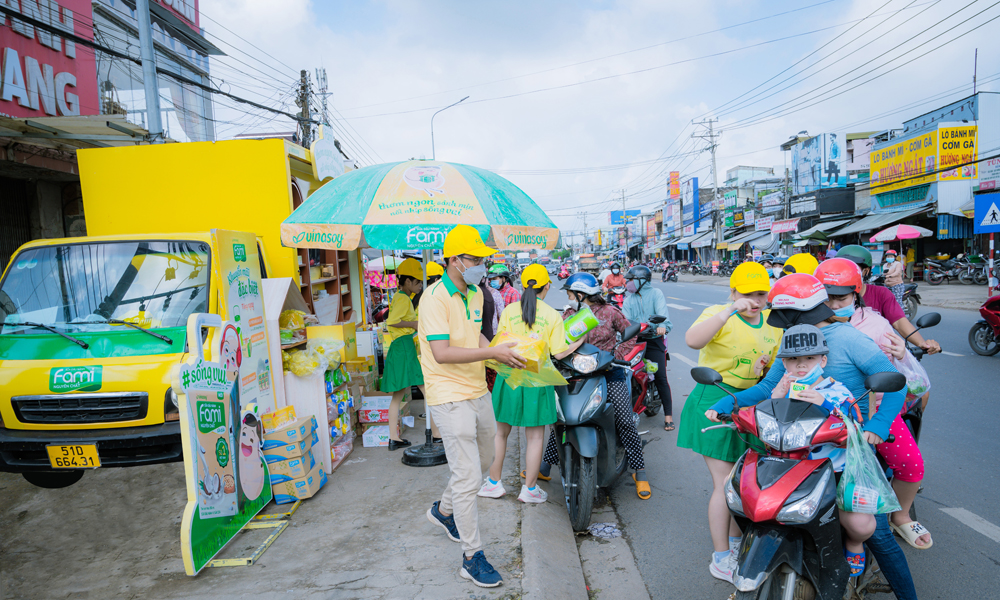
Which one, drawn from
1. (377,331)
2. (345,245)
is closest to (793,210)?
(377,331)

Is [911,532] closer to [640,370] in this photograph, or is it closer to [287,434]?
[640,370]

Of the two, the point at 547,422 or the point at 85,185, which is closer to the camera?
the point at 547,422

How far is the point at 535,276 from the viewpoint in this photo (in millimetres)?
4176

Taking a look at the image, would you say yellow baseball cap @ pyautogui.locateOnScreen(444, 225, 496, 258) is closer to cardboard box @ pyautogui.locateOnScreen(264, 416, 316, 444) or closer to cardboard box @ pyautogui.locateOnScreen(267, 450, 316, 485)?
cardboard box @ pyautogui.locateOnScreen(264, 416, 316, 444)

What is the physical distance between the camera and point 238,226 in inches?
233

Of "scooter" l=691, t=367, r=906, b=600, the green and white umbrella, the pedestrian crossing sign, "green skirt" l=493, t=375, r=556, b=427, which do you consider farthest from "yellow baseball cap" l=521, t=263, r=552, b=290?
the pedestrian crossing sign

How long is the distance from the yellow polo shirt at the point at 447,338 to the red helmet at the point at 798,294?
5.38ft

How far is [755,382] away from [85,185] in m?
6.67

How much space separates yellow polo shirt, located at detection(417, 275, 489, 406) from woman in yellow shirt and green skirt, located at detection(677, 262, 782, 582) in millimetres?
1245

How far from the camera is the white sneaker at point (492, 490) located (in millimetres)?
4262

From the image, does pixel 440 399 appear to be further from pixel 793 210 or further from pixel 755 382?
pixel 793 210

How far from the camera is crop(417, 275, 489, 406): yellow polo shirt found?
3111 mm

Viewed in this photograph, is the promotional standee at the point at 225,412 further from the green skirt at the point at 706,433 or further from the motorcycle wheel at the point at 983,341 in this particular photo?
the motorcycle wheel at the point at 983,341

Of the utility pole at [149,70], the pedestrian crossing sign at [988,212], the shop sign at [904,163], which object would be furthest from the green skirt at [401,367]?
the shop sign at [904,163]
